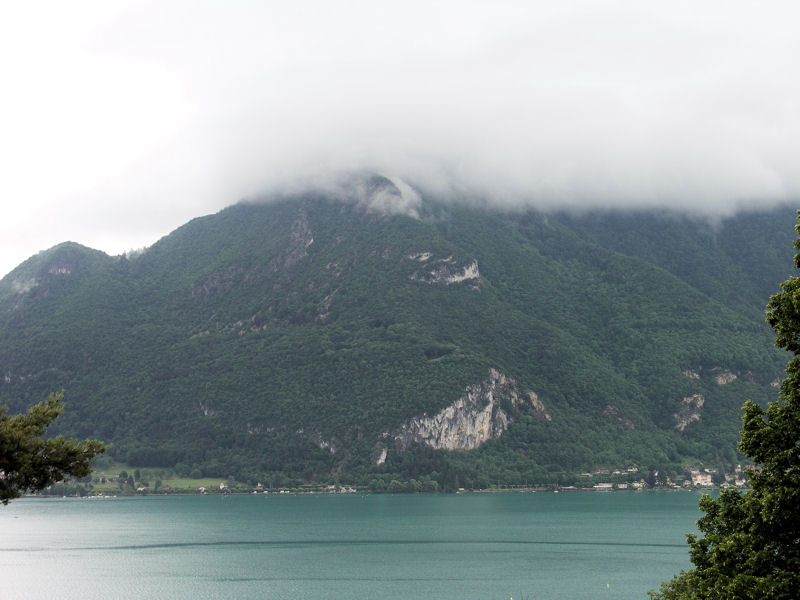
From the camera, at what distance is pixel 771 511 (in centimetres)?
2378

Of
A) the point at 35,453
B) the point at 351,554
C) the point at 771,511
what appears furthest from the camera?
the point at 351,554

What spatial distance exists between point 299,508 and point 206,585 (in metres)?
108

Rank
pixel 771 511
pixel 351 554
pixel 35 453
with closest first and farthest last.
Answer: pixel 771 511 → pixel 35 453 → pixel 351 554

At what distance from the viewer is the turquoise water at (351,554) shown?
8612 centimetres

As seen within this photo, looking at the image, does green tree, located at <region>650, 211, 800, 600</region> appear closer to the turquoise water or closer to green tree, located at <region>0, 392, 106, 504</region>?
green tree, located at <region>0, 392, 106, 504</region>

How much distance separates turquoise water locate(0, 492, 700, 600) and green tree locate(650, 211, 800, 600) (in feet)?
186

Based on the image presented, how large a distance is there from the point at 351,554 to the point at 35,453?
9028 centimetres

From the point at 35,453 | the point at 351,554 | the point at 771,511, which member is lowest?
the point at 351,554

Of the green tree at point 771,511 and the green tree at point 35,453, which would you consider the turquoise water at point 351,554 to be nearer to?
the green tree at point 771,511

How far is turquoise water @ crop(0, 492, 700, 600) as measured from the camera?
86125mm

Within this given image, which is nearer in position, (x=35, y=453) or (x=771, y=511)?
(x=771, y=511)

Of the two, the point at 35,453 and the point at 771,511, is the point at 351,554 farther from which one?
the point at 771,511

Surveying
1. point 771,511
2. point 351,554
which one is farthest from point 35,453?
point 351,554

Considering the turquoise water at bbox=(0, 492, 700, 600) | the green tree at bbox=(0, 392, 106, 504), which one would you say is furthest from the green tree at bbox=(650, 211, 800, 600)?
the turquoise water at bbox=(0, 492, 700, 600)
